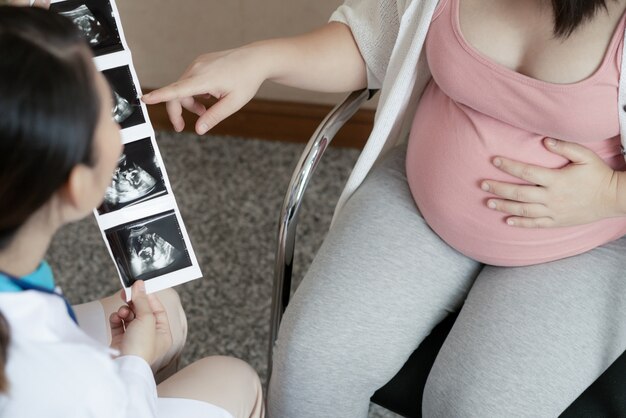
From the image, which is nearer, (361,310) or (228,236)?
(361,310)

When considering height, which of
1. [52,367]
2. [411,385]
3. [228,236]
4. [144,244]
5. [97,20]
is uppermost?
[97,20]

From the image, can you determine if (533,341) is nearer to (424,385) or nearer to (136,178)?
(424,385)

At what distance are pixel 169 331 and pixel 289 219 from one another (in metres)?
0.23

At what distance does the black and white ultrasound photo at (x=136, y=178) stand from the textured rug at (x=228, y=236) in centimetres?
69

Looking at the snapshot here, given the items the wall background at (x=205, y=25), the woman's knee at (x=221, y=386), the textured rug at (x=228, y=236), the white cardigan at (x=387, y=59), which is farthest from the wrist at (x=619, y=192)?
the wall background at (x=205, y=25)

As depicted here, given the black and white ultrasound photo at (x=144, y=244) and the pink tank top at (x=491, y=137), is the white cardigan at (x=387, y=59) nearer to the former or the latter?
the pink tank top at (x=491, y=137)

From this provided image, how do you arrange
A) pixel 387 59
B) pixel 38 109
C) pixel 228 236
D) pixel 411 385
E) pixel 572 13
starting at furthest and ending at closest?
pixel 228 236 < pixel 387 59 < pixel 411 385 < pixel 572 13 < pixel 38 109

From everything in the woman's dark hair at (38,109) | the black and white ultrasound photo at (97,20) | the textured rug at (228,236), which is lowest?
the textured rug at (228,236)

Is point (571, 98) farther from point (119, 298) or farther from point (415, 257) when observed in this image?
point (119, 298)

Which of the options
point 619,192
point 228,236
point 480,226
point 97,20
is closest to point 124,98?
point 97,20

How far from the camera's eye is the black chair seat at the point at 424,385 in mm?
950

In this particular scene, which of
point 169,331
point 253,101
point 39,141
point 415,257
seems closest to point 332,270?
point 415,257

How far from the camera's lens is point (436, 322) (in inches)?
41.4

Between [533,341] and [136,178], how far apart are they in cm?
52
